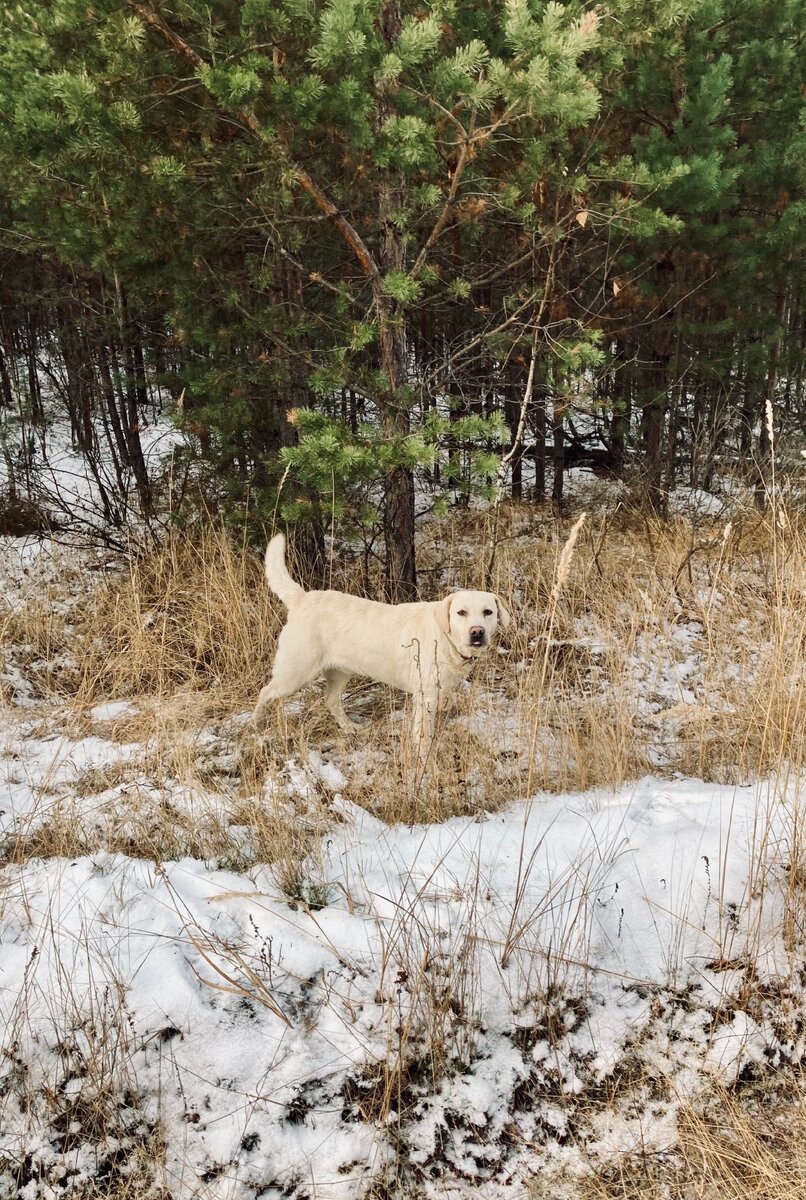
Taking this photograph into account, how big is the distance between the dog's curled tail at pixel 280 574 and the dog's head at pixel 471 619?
0.80 m

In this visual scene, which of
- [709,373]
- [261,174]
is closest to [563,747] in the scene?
[261,174]

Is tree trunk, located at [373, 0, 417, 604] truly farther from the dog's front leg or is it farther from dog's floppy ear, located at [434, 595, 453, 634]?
the dog's front leg

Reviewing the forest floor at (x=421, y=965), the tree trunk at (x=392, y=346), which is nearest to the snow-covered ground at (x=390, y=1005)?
the forest floor at (x=421, y=965)

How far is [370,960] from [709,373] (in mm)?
8099

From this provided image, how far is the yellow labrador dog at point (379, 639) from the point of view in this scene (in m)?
3.34

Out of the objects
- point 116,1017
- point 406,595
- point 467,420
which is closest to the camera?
point 116,1017

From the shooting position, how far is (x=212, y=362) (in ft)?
17.5

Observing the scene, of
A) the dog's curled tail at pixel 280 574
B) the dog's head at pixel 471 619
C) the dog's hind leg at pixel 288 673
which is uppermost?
the dog's curled tail at pixel 280 574

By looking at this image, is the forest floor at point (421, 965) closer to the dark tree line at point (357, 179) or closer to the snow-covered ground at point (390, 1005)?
the snow-covered ground at point (390, 1005)

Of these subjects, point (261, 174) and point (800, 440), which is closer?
point (261, 174)

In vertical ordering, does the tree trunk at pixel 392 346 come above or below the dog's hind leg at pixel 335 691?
above

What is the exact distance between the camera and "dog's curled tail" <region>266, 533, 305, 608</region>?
367 cm

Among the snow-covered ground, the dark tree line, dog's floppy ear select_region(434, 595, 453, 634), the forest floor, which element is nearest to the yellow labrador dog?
dog's floppy ear select_region(434, 595, 453, 634)

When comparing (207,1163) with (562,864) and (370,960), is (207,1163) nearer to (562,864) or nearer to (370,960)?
(370,960)
